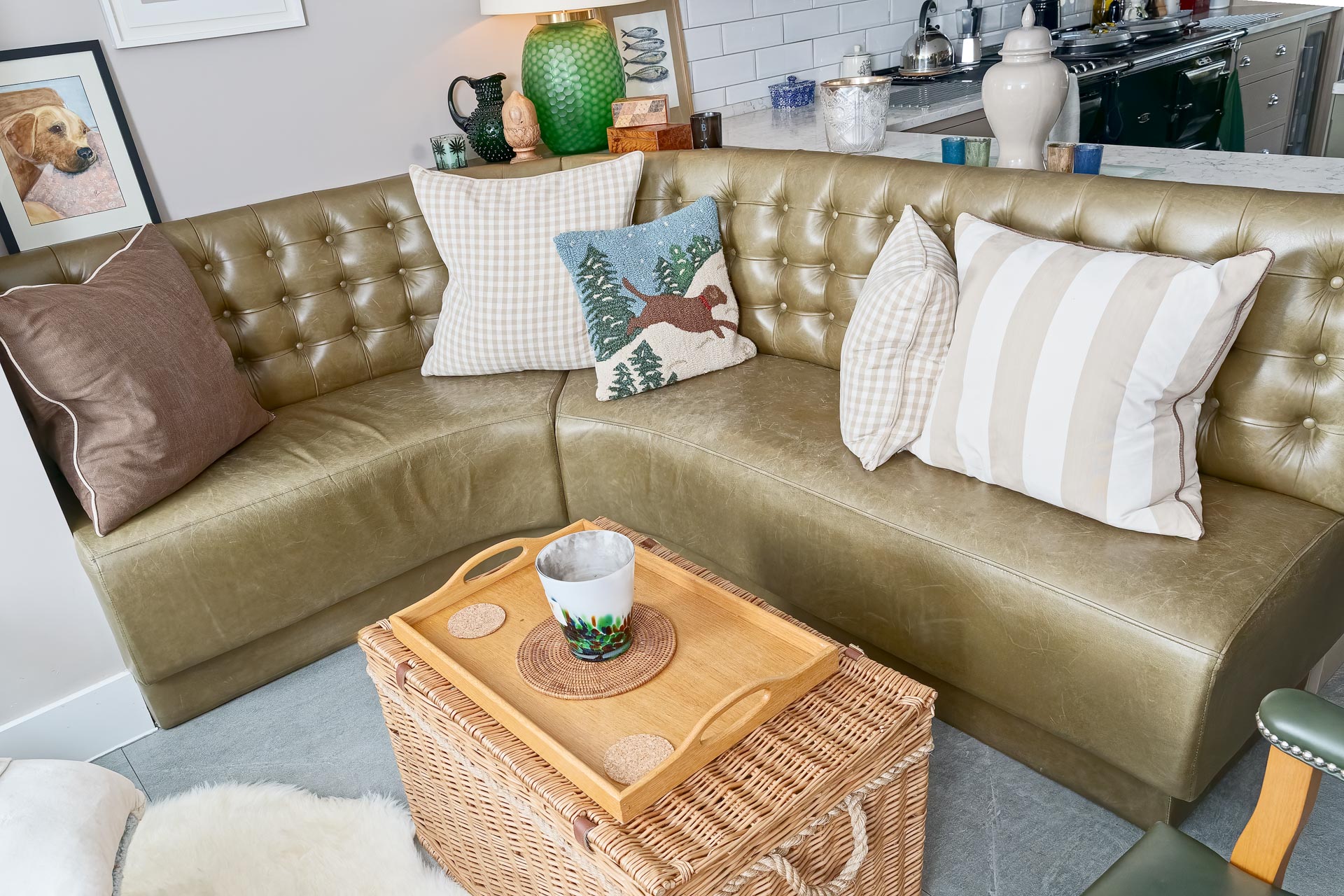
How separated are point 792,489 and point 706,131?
4.08ft

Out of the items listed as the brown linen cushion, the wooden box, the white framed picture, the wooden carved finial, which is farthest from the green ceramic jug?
the brown linen cushion

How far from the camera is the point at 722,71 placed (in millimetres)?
3336

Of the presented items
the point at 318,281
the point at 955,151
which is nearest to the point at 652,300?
the point at 955,151

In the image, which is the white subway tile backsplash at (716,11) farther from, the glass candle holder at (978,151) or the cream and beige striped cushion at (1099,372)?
the cream and beige striped cushion at (1099,372)

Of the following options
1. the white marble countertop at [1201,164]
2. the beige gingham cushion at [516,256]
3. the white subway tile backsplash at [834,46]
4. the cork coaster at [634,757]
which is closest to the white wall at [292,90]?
the beige gingham cushion at [516,256]

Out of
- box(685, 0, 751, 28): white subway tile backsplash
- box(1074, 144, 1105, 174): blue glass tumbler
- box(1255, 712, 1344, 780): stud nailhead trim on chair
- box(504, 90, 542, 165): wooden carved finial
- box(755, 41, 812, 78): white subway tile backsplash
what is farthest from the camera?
box(755, 41, 812, 78): white subway tile backsplash

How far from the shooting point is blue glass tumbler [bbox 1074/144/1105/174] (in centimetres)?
197

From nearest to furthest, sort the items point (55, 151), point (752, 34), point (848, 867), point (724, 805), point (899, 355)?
point (724, 805)
point (848, 867)
point (899, 355)
point (55, 151)
point (752, 34)

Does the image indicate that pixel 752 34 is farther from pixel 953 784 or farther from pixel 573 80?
pixel 953 784

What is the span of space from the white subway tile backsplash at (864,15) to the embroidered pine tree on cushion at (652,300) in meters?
1.75

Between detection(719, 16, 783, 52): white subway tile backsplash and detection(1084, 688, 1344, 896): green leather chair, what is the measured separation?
2.88 m

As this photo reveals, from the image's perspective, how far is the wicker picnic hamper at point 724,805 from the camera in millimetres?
1088

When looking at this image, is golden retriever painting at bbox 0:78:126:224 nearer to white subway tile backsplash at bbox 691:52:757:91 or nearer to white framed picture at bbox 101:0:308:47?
white framed picture at bbox 101:0:308:47

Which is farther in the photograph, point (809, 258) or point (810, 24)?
point (810, 24)
